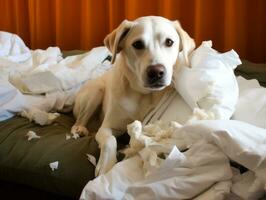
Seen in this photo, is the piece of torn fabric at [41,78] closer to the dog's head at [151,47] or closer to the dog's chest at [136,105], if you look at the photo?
the dog's chest at [136,105]

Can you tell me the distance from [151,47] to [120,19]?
1.56 m

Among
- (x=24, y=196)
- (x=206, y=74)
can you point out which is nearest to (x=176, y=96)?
(x=206, y=74)

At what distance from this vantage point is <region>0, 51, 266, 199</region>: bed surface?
149cm

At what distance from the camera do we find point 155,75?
1.63 m

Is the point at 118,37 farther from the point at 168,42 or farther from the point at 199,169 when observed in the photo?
the point at 199,169

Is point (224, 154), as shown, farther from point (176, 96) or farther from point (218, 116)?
point (176, 96)

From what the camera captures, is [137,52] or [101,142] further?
[137,52]

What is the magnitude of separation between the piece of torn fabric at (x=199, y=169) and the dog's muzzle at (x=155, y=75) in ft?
1.32

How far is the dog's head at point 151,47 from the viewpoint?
5.40 feet

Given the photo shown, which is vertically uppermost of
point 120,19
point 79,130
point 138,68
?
point 138,68

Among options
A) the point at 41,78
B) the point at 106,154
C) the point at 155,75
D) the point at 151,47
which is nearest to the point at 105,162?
the point at 106,154

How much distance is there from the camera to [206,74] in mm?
1600

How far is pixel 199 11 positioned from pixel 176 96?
1.28 meters

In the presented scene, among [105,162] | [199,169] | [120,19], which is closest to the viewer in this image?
[199,169]
